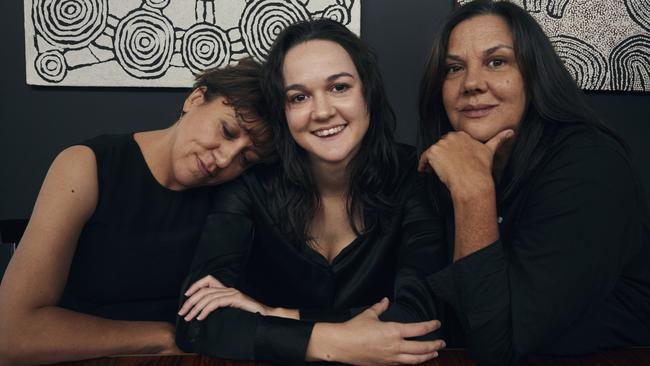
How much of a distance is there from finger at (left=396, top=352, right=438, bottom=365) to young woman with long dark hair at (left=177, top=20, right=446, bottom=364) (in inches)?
9.7

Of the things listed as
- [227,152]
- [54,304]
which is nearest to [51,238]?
[54,304]

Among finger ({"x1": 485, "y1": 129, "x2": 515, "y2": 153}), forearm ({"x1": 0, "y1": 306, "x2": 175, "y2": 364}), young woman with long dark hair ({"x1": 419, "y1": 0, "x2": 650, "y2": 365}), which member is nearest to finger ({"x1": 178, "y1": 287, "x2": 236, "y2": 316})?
forearm ({"x1": 0, "y1": 306, "x2": 175, "y2": 364})

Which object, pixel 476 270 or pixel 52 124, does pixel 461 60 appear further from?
pixel 52 124

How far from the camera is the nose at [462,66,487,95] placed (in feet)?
4.80

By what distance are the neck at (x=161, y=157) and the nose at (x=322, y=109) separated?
48cm

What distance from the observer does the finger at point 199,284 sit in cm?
135

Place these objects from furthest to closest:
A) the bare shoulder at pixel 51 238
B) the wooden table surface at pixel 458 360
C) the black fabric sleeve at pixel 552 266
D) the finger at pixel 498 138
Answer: the finger at pixel 498 138 → the bare shoulder at pixel 51 238 → the black fabric sleeve at pixel 552 266 → the wooden table surface at pixel 458 360

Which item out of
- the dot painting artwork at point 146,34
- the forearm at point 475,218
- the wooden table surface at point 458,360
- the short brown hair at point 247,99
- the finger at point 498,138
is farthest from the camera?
the dot painting artwork at point 146,34

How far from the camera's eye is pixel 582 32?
2654 millimetres

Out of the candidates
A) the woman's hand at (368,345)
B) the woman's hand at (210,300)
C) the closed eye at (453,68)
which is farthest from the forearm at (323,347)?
the closed eye at (453,68)

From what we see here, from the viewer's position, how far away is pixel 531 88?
4.83ft

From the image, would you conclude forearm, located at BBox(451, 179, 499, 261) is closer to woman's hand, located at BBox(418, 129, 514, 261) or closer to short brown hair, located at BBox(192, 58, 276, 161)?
woman's hand, located at BBox(418, 129, 514, 261)

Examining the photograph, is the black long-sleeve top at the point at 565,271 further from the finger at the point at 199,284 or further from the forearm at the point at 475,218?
the finger at the point at 199,284

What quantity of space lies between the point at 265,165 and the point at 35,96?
157 centimetres
